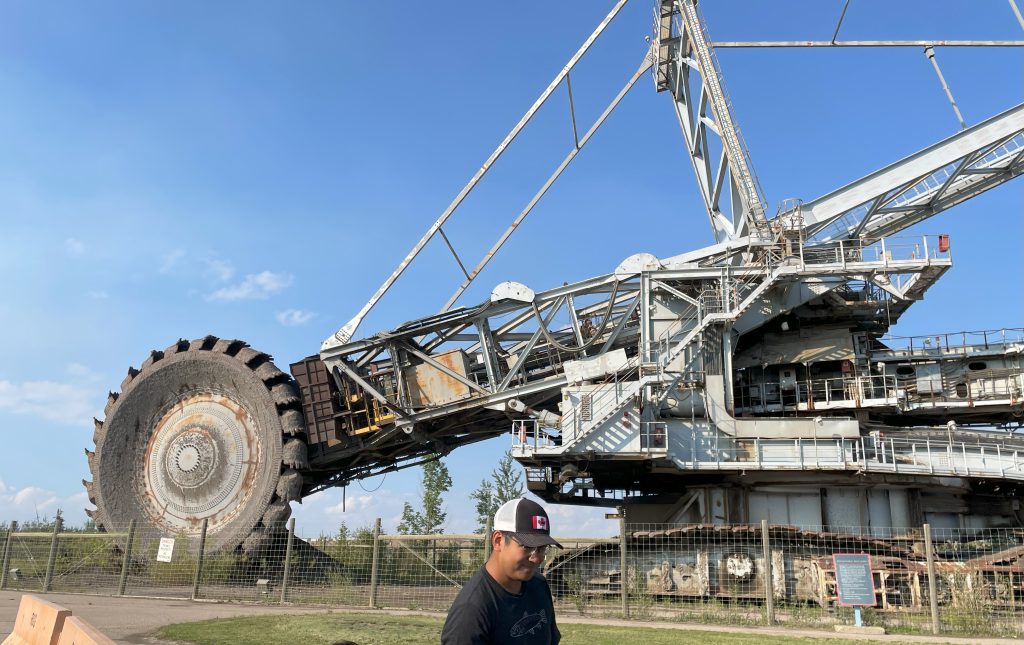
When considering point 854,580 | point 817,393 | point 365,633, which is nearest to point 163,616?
point 365,633

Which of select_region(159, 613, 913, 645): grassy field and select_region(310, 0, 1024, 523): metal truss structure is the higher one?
select_region(310, 0, 1024, 523): metal truss structure

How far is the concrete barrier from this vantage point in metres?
3.71

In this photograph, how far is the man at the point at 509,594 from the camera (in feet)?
10.3

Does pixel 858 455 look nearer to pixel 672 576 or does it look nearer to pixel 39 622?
pixel 672 576

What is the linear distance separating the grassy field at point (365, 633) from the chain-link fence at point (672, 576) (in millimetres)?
2135

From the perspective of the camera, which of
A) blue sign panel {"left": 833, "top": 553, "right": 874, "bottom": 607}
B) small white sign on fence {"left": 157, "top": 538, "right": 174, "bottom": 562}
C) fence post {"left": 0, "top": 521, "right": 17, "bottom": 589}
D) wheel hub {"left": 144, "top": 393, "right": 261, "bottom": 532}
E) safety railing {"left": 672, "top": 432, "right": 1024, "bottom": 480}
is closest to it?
blue sign panel {"left": 833, "top": 553, "right": 874, "bottom": 607}

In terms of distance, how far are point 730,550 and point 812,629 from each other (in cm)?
357

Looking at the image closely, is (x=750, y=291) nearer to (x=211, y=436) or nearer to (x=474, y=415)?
(x=474, y=415)

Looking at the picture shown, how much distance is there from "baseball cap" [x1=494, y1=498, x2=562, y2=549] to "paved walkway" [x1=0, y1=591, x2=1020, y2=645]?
25.3 feet

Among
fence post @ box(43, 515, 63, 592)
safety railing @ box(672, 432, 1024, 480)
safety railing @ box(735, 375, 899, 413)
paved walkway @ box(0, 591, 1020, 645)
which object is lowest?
paved walkway @ box(0, 591, 1020, 645)

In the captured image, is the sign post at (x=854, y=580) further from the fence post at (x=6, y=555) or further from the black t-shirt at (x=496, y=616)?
the fence post at (x=6, y=555)

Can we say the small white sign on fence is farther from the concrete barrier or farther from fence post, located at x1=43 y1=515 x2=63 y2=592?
the concrete barrier

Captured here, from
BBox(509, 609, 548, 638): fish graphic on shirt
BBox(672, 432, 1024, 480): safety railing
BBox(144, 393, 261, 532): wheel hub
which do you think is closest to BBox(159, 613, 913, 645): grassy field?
BBox(509, 609, 548, 638): fish graphic on shirt

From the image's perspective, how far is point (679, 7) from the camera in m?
23.4
